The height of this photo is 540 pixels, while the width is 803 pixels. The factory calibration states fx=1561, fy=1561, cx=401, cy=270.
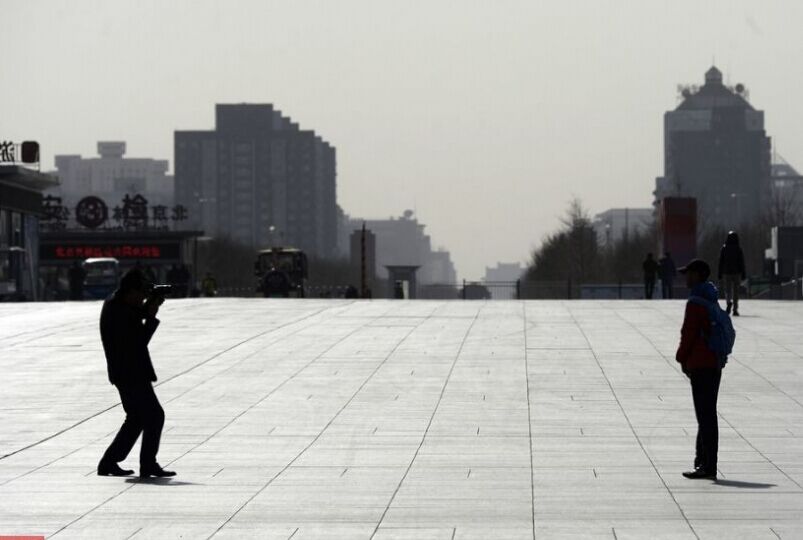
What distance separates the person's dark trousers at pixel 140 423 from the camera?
14.0m

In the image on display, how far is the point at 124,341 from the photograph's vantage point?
14.0m

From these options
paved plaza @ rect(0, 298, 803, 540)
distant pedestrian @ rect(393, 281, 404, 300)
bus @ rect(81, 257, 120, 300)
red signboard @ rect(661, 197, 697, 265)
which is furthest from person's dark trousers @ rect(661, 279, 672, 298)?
bus @ rect(81, 257, 120, 300)

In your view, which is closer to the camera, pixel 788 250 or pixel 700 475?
pixel 700 475

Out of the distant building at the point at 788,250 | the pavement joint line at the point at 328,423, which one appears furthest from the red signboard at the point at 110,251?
the pavement joint line at the point at 328,423

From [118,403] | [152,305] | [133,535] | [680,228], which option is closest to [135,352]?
[152,305]

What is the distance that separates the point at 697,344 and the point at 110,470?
5419 mm

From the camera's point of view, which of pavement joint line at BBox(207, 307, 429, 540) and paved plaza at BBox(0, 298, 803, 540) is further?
pavement joint line at BBox(207, 307, 429, 540)

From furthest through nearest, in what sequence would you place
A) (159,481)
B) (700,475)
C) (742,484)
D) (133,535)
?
(159,481)
(700,475)
(742,484)
(133,535)

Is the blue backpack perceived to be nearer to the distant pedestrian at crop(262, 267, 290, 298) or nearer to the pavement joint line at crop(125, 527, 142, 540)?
the pavement joint line at crop(125, 527, 142, 540)

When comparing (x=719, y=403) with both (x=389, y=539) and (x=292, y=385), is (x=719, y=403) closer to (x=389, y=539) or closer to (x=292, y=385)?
(x=292, y=385)

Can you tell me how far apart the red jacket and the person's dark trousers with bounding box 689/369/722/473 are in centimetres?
7

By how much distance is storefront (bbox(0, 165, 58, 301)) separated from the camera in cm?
6888

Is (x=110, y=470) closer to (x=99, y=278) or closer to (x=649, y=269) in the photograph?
(x=649, y=269)

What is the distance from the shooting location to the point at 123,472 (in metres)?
14.3
